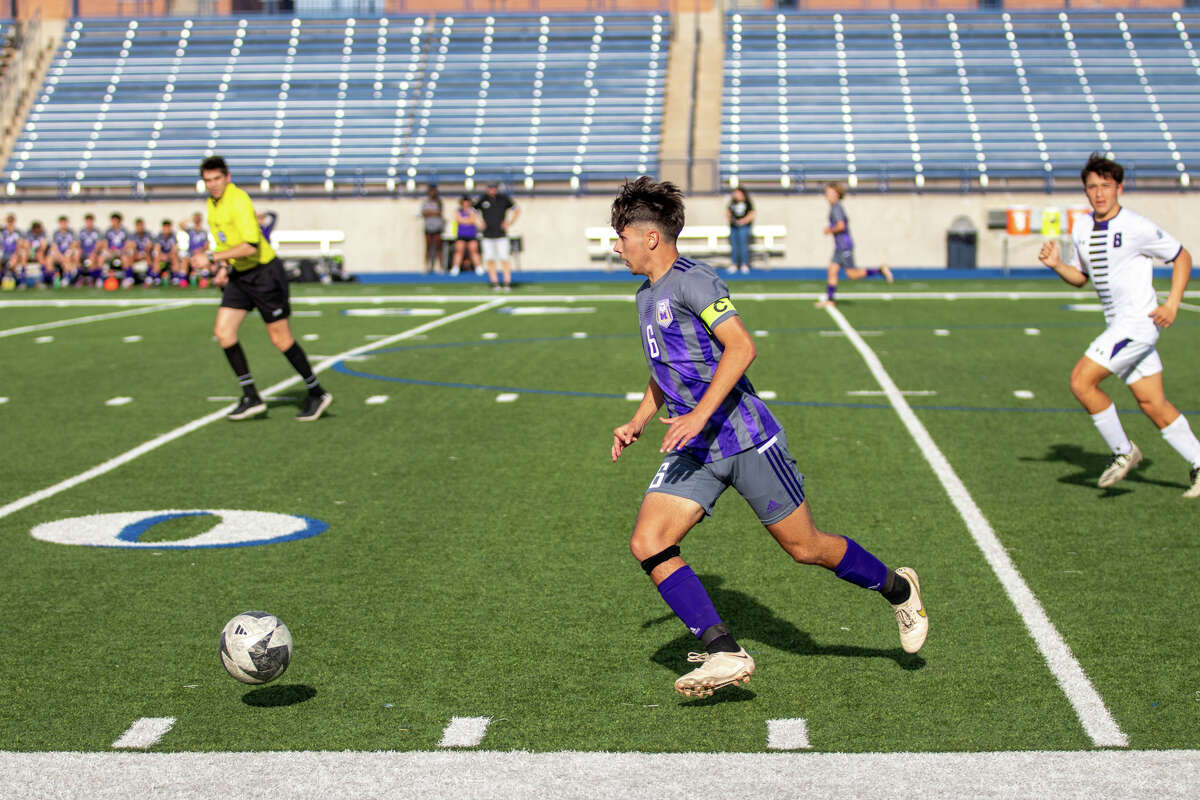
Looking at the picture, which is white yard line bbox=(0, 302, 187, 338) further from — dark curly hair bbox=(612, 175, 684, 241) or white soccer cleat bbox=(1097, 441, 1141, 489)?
dark curly hair bbox=(612, 175, 684, 241)

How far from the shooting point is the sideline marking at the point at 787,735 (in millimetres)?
4793

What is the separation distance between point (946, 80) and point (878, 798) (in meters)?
36.6

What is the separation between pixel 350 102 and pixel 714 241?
36.2 ft

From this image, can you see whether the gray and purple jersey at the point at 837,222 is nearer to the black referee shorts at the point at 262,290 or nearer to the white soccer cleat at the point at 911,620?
the black referee shorts at the point at 262,290

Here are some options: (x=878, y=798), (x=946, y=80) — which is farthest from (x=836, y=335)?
(x=946, y=80)

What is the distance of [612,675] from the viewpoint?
5.57 m

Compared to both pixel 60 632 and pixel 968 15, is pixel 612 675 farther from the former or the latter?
pixel 968 15

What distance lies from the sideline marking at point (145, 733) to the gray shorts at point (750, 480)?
182 centimetres

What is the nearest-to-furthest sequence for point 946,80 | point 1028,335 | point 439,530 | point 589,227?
1. point 439,530
2. point 1028,335
3. point 589,227
4. point 946,80

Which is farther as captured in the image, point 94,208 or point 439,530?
point 94,208

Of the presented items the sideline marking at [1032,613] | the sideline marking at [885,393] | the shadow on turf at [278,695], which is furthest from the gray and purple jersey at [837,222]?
the shadow on turf at [278,695]

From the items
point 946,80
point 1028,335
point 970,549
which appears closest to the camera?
point 970,549

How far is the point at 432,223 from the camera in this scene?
33.1 metres

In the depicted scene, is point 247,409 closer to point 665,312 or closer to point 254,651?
point 254,651
